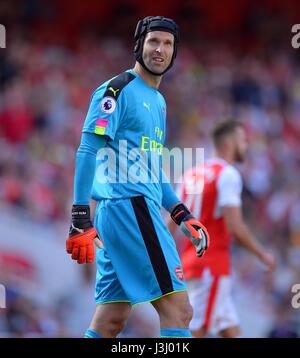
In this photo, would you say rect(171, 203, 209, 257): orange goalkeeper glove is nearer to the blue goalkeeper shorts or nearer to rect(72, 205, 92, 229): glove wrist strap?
the blue goalkeeper shorts

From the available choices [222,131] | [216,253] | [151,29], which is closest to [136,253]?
[151,29]

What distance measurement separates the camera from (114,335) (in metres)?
5.12

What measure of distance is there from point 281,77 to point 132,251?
10.0m

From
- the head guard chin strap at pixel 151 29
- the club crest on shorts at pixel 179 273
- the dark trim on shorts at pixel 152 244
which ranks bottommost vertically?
the club crest on shorts at pixel 179 273

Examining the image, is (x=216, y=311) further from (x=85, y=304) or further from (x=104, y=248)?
(x=85, y=304)

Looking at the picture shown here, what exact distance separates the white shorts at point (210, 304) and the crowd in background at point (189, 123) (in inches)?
99.4

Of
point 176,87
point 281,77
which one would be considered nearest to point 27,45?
point 176,87

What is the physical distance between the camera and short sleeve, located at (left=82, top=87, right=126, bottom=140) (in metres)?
4.81

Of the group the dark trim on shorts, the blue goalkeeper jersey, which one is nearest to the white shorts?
the blue goalkeeper jersey

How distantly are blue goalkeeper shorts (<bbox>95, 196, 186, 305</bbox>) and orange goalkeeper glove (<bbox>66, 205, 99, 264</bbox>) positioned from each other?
0.80 ft

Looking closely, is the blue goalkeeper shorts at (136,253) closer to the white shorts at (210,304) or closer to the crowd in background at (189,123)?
the white shorts at (210,304)

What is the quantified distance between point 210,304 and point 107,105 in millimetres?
2728

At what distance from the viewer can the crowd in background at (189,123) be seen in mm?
10648

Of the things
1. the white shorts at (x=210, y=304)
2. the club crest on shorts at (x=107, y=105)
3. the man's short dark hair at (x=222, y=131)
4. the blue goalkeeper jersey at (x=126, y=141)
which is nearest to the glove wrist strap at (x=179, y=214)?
the blue goalkeeper jersey at (x=126, y=141)
